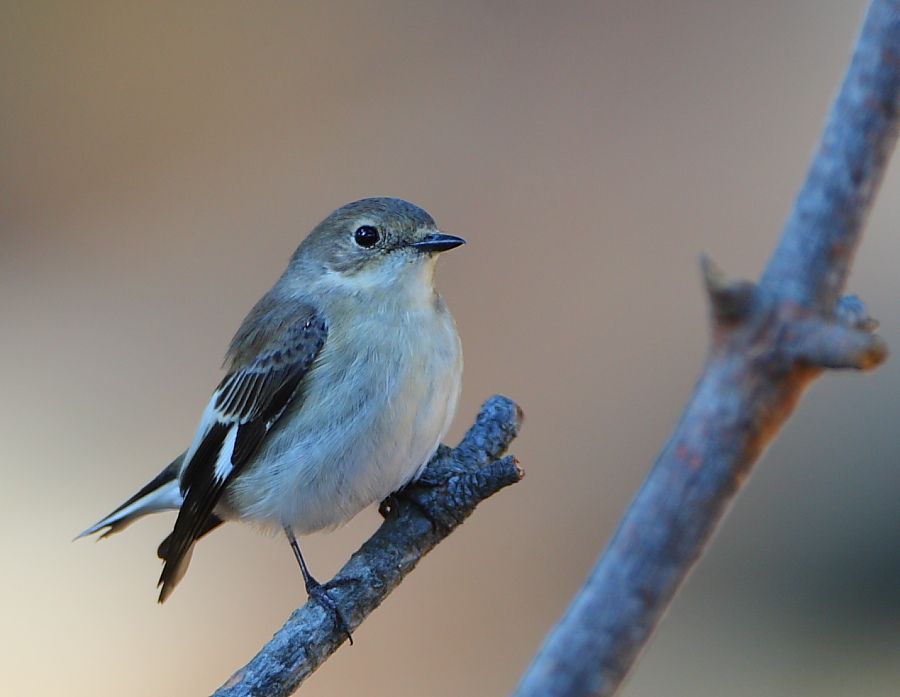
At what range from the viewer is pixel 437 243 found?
2.11 m

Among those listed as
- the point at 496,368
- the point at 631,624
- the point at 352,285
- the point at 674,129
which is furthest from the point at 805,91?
the point at 631,624

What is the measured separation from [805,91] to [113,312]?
9.87ft

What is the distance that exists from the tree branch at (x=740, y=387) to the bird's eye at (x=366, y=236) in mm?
1452

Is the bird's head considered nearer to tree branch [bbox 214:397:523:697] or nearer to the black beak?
the black beak

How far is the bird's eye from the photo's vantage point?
2180 millimetres

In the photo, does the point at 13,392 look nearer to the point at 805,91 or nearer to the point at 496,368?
the point at 496,368

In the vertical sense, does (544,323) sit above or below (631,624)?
above

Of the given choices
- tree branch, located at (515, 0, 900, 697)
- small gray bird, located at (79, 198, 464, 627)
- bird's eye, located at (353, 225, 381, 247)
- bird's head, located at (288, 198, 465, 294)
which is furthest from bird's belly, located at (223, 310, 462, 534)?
tree branch, located at (515, 0, 900, 697)

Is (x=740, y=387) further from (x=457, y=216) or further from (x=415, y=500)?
(x=457, y=216)

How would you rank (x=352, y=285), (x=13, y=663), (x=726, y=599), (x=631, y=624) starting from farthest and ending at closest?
(x=726, y=599), (x=13, y=663), (x=352, y=285), (x=631, y=624)

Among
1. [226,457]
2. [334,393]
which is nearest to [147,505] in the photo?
[226,457]

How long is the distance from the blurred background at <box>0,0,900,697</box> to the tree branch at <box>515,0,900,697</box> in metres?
3.23

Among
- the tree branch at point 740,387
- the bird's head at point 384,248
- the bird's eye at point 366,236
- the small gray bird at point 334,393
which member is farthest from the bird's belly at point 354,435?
the tree branch at point 740,387

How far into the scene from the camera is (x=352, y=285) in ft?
7.15
